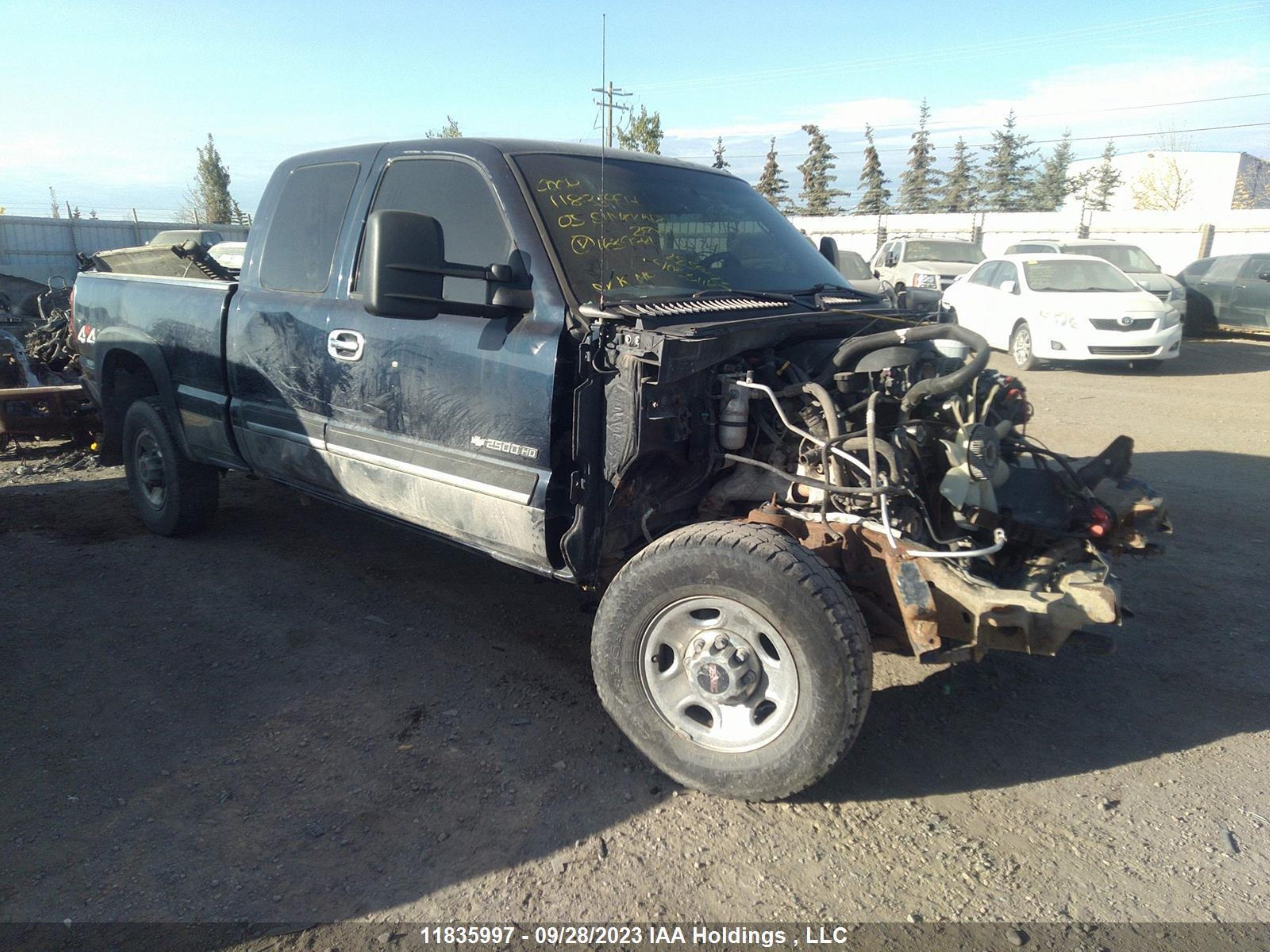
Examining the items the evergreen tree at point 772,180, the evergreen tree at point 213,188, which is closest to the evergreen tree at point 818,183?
the evergreen tree at point 772,180

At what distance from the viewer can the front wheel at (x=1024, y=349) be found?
12398 mm

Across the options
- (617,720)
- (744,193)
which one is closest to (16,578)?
(617,720)

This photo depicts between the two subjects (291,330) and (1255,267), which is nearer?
(291,330)

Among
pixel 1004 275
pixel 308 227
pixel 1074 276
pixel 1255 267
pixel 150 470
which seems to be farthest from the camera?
pixel 1255 267

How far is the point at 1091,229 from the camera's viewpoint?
25.4m

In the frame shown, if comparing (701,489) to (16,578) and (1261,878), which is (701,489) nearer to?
(1261,878)

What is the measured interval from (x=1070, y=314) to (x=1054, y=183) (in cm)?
4234

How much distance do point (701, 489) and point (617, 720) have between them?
0.97 metres

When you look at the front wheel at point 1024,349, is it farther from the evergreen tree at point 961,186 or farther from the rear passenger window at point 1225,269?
the evergreen tree at point 961,186

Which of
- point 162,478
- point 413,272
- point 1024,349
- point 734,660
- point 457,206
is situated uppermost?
point 457,206

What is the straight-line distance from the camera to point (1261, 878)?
2.71m

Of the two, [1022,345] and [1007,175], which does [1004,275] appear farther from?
[1007,175]

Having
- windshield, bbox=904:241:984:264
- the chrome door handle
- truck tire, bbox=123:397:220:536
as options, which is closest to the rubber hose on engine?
the chrome door handle

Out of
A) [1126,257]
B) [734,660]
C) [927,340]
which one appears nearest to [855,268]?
[1126,257]
